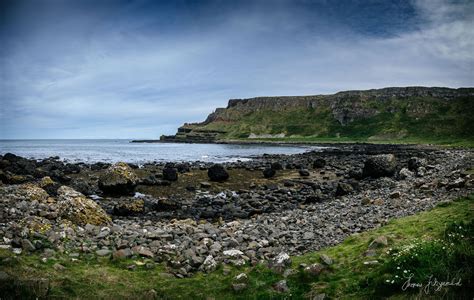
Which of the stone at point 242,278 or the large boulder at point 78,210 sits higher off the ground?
the large boulder at point 78,210

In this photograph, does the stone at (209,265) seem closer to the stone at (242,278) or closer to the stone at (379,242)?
the stone at (242,278)

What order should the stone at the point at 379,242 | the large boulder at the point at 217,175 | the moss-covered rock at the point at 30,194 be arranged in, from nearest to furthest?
the stone at the point at 379,242, the moss-covered rock at the point at 30,194, the large boulder at the point at 217,175

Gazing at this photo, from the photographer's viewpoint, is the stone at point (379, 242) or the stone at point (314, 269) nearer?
the stone at point (314, 269)

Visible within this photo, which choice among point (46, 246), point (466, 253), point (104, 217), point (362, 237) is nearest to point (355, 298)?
point (466, 253)

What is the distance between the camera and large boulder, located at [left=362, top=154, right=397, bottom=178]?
3462 centimetres

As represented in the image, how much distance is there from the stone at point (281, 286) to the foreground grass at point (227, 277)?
0.14 m

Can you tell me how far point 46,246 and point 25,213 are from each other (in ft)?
14.1

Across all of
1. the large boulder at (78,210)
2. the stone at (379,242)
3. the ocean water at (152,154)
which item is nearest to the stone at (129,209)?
the large boulder at (78,210)

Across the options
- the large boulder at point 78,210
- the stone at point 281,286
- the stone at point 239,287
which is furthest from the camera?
the large boulder at point 78,210

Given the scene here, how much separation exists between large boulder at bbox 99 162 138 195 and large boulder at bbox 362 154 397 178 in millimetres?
23514

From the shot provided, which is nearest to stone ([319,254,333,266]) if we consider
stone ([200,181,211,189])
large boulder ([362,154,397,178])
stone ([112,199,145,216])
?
stone ([112,199,145,216])

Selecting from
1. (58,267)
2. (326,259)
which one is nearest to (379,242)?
(326,259)

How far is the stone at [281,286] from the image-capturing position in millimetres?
8477

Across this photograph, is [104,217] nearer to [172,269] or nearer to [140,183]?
[172,269]
